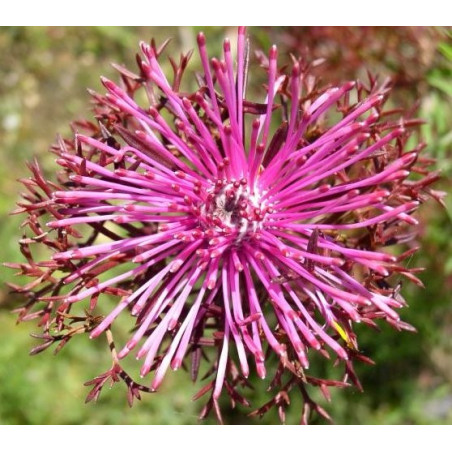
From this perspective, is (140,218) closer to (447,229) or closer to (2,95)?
(447,229)

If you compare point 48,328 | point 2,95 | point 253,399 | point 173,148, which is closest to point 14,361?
point 253,399

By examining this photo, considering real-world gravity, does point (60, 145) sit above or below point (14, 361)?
above

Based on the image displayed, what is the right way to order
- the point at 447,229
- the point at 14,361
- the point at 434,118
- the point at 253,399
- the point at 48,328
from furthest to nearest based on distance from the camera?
the point at 14,361
the point at 253,399
the point at 447,229
the point at 434,118
the point at 48,328

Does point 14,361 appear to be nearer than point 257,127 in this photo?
No

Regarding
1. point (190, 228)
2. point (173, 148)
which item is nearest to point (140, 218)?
point (190, 228)

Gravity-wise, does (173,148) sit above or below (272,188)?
above

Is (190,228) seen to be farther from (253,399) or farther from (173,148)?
(253,399)

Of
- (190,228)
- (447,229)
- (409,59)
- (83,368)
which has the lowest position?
(83,368)

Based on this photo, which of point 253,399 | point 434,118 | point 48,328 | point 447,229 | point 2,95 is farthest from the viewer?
point 2,95

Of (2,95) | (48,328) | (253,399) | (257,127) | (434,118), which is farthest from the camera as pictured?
(2,95)
